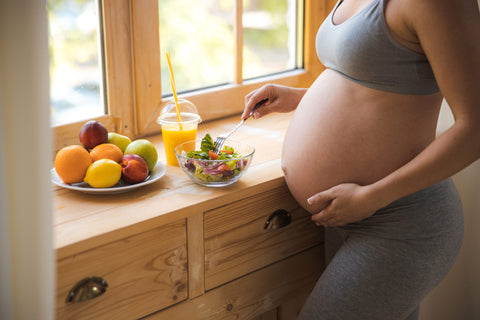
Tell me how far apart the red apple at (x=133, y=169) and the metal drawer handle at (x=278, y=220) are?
12.2 inches

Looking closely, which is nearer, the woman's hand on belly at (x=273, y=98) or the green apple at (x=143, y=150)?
the green apple at (x=143, y=150)

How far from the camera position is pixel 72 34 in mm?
1343

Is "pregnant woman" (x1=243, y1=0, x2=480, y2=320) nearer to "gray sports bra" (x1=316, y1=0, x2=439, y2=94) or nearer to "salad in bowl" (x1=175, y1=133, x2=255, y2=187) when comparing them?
"gray sports bra" (x1=316, y1=0, x2=439, y2=94)

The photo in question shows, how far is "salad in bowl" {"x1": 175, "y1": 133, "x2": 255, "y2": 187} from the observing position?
3.83 feet

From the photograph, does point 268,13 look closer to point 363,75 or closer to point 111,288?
point 363,75

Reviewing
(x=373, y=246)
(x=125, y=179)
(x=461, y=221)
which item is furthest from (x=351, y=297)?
(x=125, y=179)

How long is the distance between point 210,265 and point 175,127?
33cm

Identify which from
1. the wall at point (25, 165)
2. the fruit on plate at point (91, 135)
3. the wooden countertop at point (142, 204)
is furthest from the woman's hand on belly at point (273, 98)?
the wall at point (25, 165)

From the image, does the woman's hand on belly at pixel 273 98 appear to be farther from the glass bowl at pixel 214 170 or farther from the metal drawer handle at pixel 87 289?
the metal drawer handle at pixel 87 289

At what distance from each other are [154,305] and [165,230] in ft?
0.53

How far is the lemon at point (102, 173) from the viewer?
1.13 m

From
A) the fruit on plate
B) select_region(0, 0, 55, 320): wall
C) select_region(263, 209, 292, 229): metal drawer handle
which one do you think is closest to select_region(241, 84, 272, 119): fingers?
select_region(263, 209, 292, 229): metal drawer handle

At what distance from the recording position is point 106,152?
1.18 m

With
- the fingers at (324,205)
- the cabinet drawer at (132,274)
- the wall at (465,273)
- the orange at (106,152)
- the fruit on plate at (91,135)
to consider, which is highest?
the fruit on plate at (91,135)
